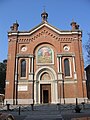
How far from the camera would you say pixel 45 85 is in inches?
1214

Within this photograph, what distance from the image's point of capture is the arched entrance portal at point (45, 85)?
30.0m

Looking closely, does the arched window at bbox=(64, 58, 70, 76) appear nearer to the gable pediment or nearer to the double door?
the double door

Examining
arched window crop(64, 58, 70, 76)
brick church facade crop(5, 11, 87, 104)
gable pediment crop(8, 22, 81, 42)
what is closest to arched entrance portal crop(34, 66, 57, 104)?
brick church facade crop(5, 11, 87, 104)

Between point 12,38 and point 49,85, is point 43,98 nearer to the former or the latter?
point 49,85

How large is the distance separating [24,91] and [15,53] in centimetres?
676

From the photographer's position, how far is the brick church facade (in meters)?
29.3

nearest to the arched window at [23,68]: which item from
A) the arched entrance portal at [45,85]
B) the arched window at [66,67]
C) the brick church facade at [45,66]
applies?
the brick church facade at [45,66]

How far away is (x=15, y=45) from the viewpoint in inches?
1252

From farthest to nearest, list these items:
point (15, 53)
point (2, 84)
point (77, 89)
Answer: point (2, 84) < point (15, 53) < point (77, 89)

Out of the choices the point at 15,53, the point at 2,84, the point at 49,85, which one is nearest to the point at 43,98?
the point at 49,85

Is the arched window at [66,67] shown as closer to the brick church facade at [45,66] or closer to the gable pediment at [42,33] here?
the brick church facade at [45,66]

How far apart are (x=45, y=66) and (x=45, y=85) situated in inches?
127

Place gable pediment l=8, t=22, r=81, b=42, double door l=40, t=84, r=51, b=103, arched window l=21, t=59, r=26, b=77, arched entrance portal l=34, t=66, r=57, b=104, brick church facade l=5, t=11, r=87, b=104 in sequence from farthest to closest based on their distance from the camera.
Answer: gable pediment l=8, t=22, r=81, b=42 < arched window l=21, t=59, r=26, b=77 < double door l=40, t=84, r=51, b=103 < arched entrance portal l=34, t=66, r=57, b=104 < brick church facade l=5, t=11, r=87, b=104

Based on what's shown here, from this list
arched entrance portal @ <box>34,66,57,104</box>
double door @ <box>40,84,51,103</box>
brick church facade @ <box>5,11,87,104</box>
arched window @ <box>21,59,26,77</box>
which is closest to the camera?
brick church facade @ <box>5,11,87,104</box>
